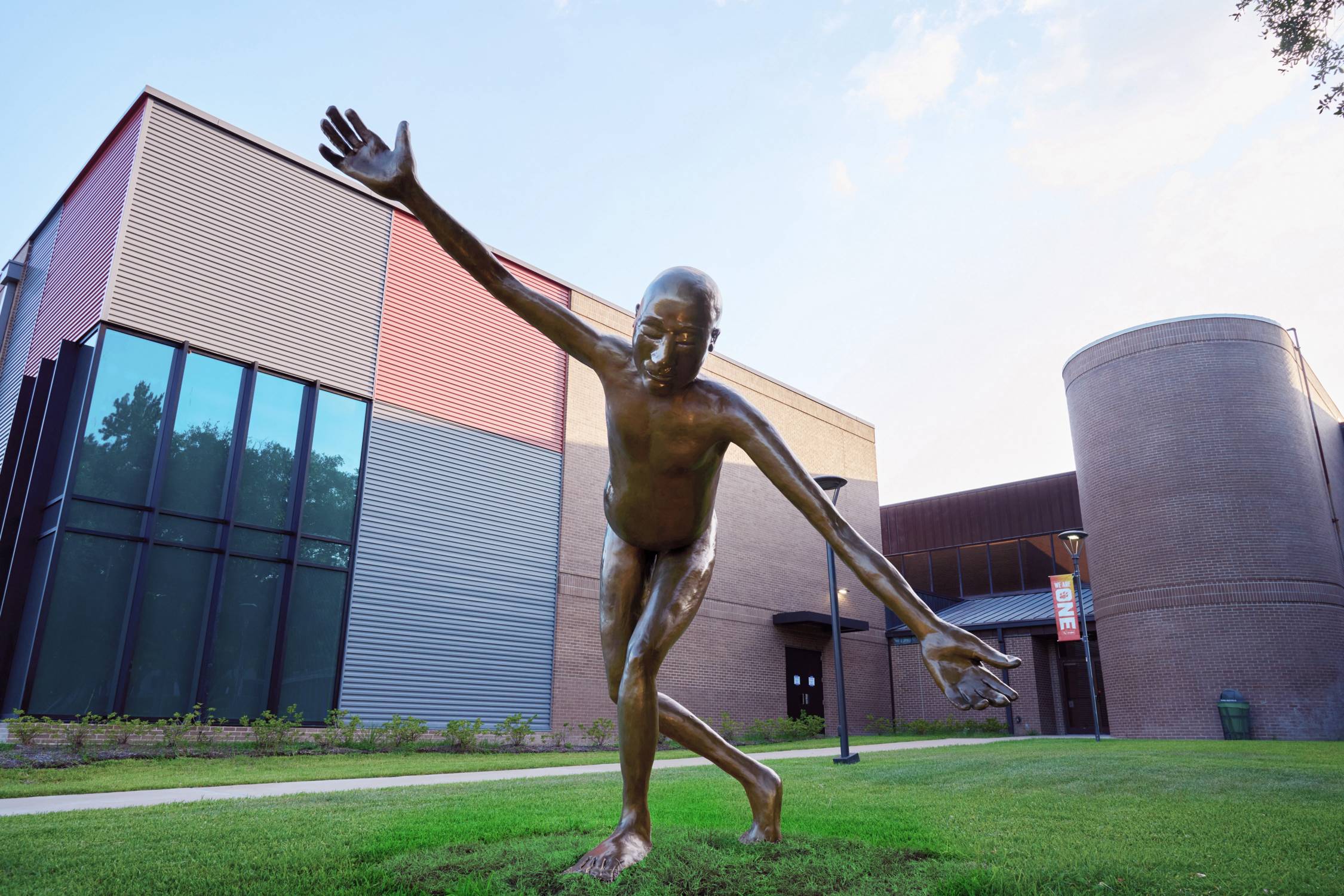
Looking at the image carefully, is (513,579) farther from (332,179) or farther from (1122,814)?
(1122,814)

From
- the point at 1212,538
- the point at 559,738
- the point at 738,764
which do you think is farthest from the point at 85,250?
the point at 1212,538

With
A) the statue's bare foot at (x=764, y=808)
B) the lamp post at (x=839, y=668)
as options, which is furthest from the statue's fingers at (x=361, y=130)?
the lamp post at (x=839, y=668)

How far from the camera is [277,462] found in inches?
625

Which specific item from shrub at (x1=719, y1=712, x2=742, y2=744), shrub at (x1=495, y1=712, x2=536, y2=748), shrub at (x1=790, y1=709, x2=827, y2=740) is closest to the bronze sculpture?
shrub at (x1=495, y1=712, x2=536, y2=748)

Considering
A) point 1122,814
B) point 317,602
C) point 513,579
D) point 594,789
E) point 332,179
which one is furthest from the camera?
point 513,579

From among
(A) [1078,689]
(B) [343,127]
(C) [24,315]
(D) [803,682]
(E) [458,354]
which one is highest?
(C) [24,315]

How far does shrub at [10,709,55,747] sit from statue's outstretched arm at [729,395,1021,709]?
41.8 ft

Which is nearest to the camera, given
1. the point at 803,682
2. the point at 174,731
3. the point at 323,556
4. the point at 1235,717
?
the point at 174,731

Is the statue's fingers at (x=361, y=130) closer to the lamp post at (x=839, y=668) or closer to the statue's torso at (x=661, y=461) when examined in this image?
the statue's torso at (x=661, y=461)

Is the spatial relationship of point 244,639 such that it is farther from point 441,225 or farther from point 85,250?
point 441,225

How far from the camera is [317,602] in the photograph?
51.9ft

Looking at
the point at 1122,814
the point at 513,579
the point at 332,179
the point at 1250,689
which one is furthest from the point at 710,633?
the point at 1122,814

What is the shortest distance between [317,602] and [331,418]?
3536mm

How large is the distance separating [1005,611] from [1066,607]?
6.75 m
